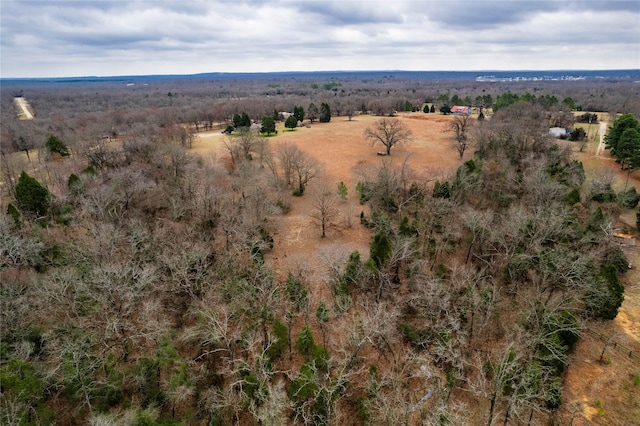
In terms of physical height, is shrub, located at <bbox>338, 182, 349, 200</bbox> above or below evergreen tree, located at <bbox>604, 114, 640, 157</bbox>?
below

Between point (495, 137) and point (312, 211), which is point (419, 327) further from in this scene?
point (495, 137)

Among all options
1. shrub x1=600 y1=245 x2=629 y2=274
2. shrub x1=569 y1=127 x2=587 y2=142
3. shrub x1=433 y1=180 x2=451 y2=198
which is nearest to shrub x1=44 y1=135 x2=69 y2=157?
shrub x1=433 y1=180 x2=451 y2=198

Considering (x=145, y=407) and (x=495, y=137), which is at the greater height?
(x=495, y=137)

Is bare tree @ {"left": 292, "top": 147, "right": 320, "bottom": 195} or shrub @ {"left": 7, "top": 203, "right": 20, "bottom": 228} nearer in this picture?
shrub @ {"left": 7, "top": 203, "right": 20, "bottom": 228}

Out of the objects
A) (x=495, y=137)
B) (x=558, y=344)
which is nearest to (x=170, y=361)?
(x=558, y=344)

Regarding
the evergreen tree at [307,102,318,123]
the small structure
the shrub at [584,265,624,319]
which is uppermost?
the evergreen tree at [307,102,318,123]

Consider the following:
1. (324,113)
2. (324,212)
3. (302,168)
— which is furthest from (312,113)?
(324,212)

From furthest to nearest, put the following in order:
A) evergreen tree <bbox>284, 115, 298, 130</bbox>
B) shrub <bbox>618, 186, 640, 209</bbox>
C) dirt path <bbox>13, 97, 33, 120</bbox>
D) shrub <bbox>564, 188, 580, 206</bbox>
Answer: dirt path <bbox>13, 97, 33, 120</bbox> → evergreen tree <bbox>284, 115, 298, 130</bbox> → shrub <bbox>618, 186, 640, 209</bbox> → shrub <bbox>564, 188, 580, 206</bbox>

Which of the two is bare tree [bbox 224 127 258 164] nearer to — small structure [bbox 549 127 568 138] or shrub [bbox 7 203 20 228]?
shrub [bbox 7 203 20 228]
